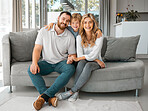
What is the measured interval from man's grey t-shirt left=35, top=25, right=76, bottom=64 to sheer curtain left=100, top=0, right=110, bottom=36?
207 inches

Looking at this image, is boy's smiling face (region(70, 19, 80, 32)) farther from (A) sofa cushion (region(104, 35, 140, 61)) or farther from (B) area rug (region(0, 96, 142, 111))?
(B) area rug (region(0, 96, 142, 111))

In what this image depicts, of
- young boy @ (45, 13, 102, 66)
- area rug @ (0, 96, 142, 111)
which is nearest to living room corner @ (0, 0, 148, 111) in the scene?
area rug @ (0, 96, 142, 111)

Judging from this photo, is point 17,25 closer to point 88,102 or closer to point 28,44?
point 28,44

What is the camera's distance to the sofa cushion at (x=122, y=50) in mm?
3051

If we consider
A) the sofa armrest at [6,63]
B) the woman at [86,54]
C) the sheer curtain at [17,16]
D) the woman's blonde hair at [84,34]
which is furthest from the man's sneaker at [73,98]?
the sheer curtain at [17,16]

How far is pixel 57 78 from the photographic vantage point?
243 cm

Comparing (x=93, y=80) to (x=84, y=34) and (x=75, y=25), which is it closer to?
(x=84, y=34)

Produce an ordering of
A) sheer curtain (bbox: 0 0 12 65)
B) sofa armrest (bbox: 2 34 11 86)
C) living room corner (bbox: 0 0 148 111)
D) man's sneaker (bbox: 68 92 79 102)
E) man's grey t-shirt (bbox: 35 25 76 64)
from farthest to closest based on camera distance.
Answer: sheer curtain (bbox: 0 0 12 65)
sofa armrest (bbox: 2 34 11 86)
man's grey t-shirt (bbox: 35 25 76 64)
man's sneaker (bbox: 68 92 79 102)
living room corner (bbox: 0 0 148 111)

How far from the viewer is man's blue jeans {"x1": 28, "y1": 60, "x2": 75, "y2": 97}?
92.7 inches

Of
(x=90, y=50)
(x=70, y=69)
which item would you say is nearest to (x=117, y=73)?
(x=90, y=50)

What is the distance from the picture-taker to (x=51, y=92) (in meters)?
2.31

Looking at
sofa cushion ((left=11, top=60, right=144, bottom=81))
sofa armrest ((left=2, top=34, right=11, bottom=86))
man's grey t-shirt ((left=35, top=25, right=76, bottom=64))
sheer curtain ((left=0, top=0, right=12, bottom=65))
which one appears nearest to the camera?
sofa cushion ((left=11, top=60, right=144, bottom=81))

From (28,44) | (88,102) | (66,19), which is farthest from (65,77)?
(28,44)

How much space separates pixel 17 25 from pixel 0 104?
3.12 meters
